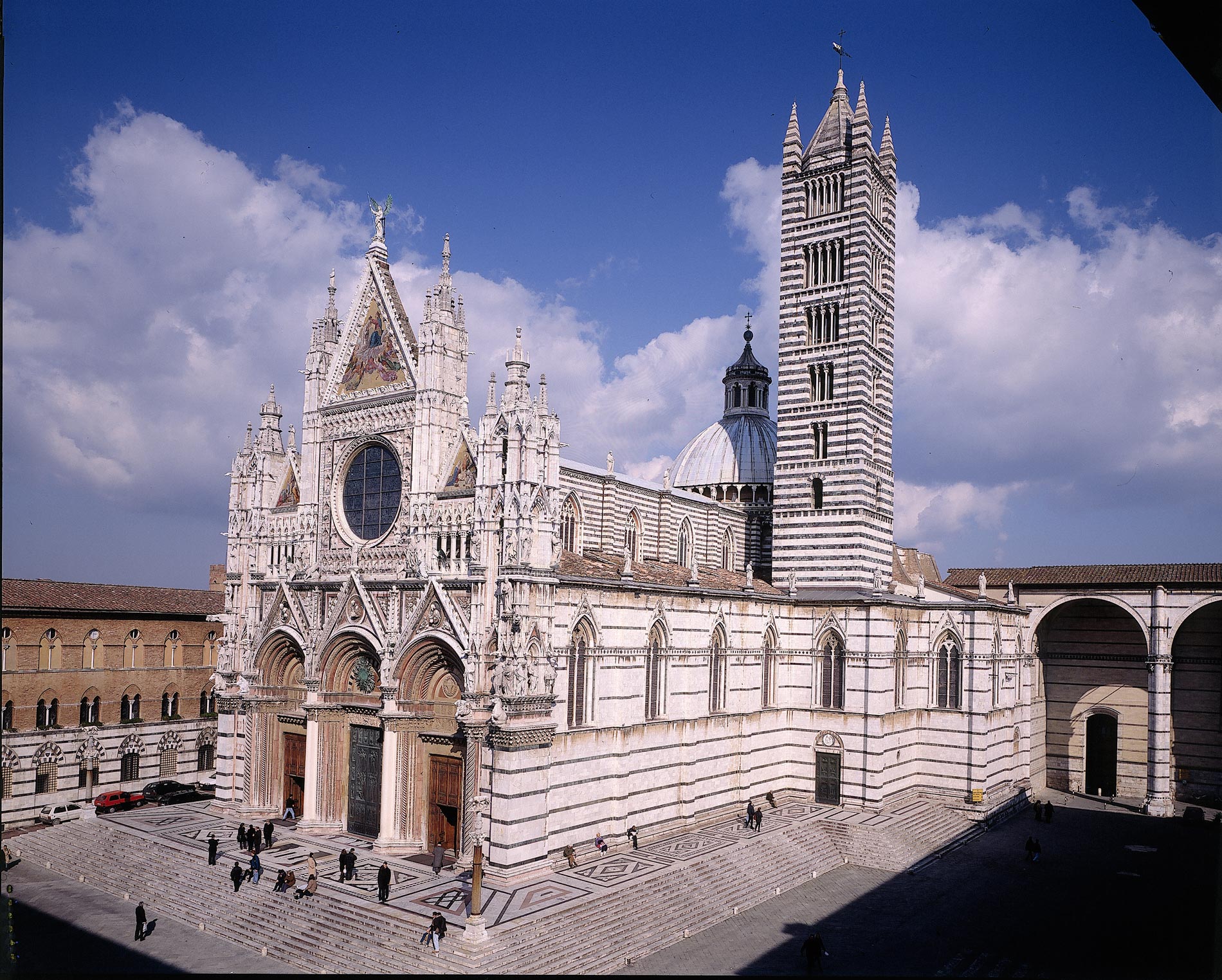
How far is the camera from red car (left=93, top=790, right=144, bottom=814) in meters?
38.6

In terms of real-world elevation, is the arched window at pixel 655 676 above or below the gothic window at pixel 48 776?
above

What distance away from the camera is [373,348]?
1411 inches

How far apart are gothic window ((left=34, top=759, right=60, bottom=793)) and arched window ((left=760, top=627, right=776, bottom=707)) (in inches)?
1111

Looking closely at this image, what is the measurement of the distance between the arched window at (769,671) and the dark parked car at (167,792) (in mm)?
23610

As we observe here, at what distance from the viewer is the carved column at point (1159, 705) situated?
45.2 metres

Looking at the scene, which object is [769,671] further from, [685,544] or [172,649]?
[172,649]

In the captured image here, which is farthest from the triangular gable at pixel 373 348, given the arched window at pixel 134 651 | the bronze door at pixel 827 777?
the bronze door at pixel 827 777

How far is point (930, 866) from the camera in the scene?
112ft

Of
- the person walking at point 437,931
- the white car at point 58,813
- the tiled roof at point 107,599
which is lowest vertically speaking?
the white car at point 58,813

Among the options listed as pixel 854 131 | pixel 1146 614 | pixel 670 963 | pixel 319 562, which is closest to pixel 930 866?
pixel 670 963

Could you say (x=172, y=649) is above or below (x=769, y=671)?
below

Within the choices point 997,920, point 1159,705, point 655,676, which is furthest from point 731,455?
point 997,920

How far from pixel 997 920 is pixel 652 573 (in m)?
15.5

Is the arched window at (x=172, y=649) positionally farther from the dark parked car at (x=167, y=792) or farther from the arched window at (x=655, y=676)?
the arched window at (x=655, y=676)
